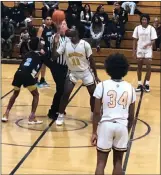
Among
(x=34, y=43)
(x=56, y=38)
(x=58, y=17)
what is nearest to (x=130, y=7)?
(x=58, y=17)

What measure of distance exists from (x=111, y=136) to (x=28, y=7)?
11.7m

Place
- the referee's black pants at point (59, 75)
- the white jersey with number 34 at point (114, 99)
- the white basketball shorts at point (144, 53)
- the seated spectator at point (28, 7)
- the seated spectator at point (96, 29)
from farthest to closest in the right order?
the seated spectator at point (28, 7), the seated spectator at point (96, 29), the white basketball shorts at point (144, 53), the referee's black pants at point (59, 75), the white jersey with number 34 at point (114, 99)

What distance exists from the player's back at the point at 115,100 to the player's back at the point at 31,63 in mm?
3198

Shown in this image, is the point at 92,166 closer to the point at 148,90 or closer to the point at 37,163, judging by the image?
the point at 37,163

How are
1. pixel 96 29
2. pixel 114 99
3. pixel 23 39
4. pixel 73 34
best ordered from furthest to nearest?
pixel 96 29 → pixel 23 39 → pixel 73 34 → pixel 114 99

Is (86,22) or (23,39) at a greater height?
(86,22)

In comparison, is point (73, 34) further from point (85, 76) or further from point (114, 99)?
point (114, 99)

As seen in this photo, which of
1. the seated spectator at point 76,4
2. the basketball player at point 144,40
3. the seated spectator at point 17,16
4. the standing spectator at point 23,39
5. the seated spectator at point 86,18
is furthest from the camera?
the seated spectator at point 17,16

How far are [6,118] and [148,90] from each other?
150 inches

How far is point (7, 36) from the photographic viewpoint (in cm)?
1438

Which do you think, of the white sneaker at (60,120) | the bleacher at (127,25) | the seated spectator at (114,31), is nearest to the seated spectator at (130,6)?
the bleacher at (127,25)

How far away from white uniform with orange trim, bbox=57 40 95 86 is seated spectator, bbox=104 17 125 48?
7120 mm

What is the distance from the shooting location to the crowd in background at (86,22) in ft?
46.2

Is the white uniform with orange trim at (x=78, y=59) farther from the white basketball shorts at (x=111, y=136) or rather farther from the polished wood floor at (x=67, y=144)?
the white basketball shorts at (x=111, y=136)
